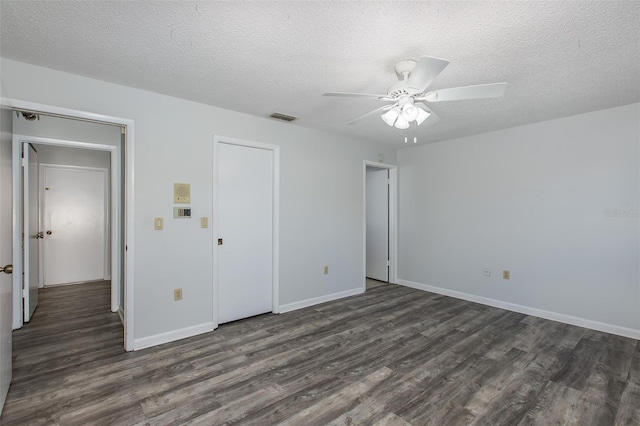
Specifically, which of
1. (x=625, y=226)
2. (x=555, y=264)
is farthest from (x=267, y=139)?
(x=625, y=226)

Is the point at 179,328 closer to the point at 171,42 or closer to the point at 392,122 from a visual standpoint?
the point at 171,42

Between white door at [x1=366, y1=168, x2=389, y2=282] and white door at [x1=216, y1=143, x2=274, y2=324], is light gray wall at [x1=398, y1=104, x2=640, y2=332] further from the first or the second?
white door at [x1=216, y1=143, x2=274, y2=324]

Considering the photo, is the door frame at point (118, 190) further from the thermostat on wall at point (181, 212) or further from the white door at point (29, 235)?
the thermostat on wall at point (181, 212)

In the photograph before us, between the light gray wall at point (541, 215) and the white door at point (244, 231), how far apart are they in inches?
102

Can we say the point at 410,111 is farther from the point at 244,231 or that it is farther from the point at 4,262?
the point at 4,262

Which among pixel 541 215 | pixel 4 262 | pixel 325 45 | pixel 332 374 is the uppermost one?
pixel 325 45

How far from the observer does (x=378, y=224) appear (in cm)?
534

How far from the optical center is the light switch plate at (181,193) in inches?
115

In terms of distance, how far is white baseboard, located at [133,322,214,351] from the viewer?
2713mm

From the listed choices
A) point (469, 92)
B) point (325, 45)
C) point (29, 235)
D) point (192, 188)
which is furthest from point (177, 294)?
point (469, 92)

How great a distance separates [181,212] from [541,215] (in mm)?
4144

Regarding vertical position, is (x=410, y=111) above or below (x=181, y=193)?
above

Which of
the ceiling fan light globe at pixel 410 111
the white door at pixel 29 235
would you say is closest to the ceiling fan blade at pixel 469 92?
the ceiling fan light globe at pixel 410 111

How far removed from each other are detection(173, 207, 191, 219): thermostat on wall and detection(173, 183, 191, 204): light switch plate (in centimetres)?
7
